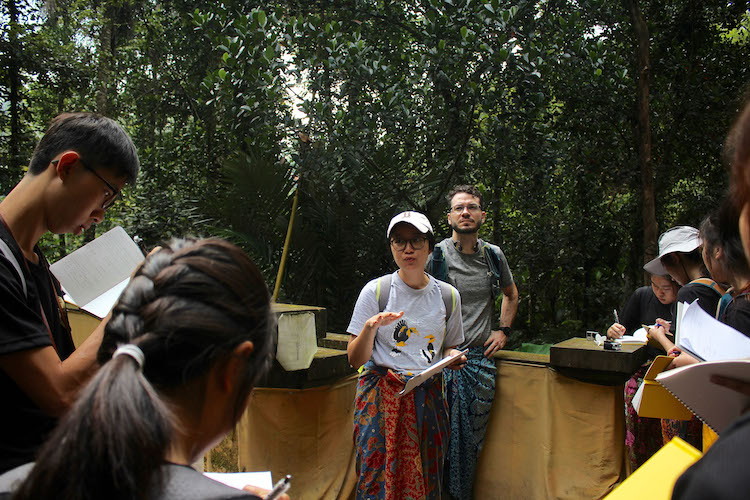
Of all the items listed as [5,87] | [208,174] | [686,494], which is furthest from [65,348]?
[5,87]

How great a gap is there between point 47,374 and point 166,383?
0.56 m

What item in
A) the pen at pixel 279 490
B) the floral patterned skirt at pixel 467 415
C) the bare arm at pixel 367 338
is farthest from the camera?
the floral patterned skirt at pixel 467 415

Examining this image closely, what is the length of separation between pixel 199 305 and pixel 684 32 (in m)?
7.03

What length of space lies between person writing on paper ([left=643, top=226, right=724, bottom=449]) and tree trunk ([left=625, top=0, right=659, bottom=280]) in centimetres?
236

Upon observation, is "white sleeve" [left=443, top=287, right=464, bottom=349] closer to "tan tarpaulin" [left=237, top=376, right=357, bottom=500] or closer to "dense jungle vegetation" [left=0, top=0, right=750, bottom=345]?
"tan tarpaulin" [left=237, top=376, right=357, bottom=500]

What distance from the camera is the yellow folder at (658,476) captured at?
1.09 m

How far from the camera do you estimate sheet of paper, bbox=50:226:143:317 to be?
5.82 feet

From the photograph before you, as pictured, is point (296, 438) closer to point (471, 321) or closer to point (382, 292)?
point (382, 292)

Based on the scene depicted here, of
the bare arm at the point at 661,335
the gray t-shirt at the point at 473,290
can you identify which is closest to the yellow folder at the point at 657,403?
the bare arm at the point at 661,335

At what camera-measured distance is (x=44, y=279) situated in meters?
1.61

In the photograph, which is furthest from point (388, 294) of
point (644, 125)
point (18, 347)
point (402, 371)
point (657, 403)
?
point (644, 125)

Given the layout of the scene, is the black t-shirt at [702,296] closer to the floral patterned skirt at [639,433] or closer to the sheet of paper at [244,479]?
the floral patterned skirt at [639,433]

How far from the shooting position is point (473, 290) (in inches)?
142

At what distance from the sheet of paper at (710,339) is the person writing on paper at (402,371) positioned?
1.06 meters
